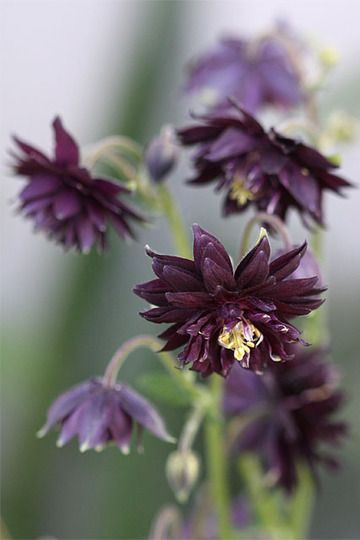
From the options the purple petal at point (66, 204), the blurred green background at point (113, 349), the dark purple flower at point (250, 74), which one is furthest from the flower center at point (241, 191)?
the blurred green background at point (113, 349)

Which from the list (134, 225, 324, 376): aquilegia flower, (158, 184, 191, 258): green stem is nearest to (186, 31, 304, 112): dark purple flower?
(158, 184, 191, 258): green stem

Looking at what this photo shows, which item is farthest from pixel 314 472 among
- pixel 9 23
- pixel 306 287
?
pixel 9 23

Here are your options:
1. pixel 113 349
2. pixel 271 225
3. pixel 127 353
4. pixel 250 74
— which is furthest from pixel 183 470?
pixel 113 349

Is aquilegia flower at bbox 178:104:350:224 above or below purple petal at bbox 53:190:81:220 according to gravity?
below

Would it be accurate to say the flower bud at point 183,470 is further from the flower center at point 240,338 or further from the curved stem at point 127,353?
the flower center at point 240,338

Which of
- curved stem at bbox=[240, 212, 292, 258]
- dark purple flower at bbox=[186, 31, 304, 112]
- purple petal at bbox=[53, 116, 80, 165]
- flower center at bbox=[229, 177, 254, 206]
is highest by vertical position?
dark purple flower at bbox=[186, 31, 304, 112]

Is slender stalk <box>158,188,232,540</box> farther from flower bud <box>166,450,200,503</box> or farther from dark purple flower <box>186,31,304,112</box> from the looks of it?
dark purple flower <box>186,31,304,112</box>

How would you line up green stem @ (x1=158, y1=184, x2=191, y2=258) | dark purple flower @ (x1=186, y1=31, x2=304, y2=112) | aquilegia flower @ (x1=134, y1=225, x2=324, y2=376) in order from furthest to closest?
dark purple flower @ (x1=186, y1=31, x2=304, y2=112)
green stem @ (x1=158, y1=184, x2=191, y2=258)
aquilegia flower @ (x1=134, y1=225, x2=324, y2=376)

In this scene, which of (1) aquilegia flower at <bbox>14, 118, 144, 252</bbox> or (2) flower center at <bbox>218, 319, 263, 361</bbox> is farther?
(1) aquilegia flower at <bbox>14, 118, 144, 252</bbox>
